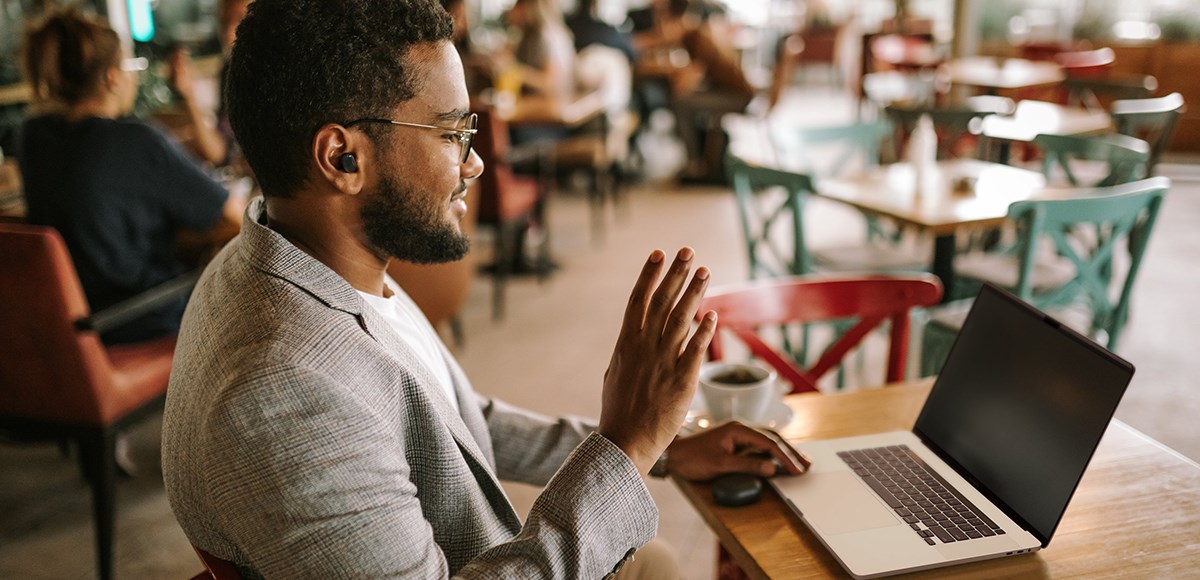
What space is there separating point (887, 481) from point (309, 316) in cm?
78

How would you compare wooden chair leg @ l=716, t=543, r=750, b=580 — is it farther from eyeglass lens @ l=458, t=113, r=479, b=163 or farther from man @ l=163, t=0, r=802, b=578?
eyeglass lens @ l=458, t=113, r=479, b=163

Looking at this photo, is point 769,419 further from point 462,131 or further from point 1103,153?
point 1103,153

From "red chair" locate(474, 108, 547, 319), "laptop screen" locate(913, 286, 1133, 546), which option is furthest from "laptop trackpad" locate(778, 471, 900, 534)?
"red chair" locate(474, 108, 547, 319)

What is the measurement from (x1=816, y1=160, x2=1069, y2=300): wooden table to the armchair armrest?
6.45 ft

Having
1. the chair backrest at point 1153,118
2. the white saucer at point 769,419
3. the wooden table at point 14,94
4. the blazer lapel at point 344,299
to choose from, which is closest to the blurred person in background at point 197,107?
the wooden table at point 14,94

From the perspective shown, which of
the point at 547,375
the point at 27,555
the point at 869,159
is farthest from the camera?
the point at 869,159

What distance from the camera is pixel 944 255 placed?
3.12m

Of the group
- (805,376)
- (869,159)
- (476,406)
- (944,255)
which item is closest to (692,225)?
(869,159)

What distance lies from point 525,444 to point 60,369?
1362 millimetres

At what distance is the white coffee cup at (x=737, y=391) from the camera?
1423mm

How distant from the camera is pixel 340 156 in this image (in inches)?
41.9

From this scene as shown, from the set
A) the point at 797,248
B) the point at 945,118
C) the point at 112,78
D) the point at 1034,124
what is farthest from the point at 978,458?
the point at 1034,124

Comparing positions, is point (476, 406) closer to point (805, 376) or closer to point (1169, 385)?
point (805, 376)

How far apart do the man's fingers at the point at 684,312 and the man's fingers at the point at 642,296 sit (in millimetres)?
33
